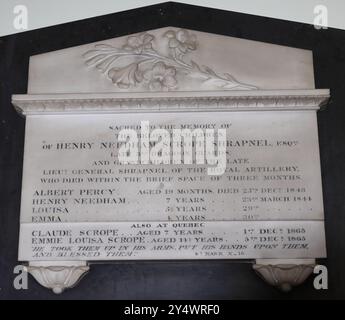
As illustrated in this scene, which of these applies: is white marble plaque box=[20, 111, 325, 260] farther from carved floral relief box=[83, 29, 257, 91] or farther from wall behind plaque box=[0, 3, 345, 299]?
carved floral relief box=[83, 29, 257, 91]

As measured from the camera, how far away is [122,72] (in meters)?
3.84


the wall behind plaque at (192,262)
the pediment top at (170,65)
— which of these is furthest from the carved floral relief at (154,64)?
the wall behind plaque at (192,262)

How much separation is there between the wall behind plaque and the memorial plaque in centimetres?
7

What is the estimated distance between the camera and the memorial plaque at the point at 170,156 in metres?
3.51

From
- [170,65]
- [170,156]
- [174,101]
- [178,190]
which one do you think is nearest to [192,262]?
[178,190]

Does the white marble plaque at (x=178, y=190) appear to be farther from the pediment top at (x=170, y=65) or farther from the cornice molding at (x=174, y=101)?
the pediment top at (x=170, y=65)

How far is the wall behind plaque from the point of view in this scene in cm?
347
